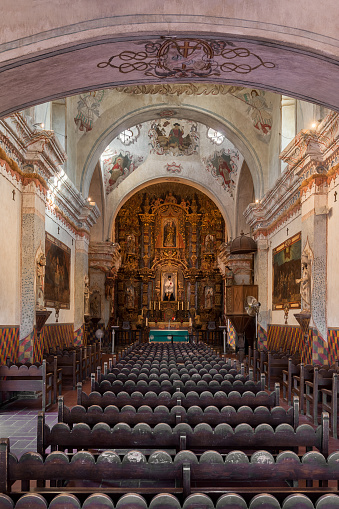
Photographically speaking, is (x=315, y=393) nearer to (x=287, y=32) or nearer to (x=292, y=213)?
(x=287, y=32)

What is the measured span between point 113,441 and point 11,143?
674 centimetres

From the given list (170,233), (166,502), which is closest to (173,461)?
(166,502)

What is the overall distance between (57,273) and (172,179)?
11.8m

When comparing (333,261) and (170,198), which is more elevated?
(170,198)

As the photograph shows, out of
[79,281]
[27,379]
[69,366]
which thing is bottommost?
[69,366]

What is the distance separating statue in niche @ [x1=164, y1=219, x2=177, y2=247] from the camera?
2873cm

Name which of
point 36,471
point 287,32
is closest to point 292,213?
point 287,32

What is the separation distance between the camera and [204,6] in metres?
4.83

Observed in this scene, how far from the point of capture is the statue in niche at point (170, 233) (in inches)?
1131

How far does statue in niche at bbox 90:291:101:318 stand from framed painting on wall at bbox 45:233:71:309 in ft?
18.2

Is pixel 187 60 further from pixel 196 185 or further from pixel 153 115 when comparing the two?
pixel 196 185

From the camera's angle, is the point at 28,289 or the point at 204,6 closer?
the point at 204,6

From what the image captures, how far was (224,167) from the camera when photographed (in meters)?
21.6

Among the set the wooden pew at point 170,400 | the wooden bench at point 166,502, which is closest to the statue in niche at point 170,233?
the wooden pew at point 170,400
